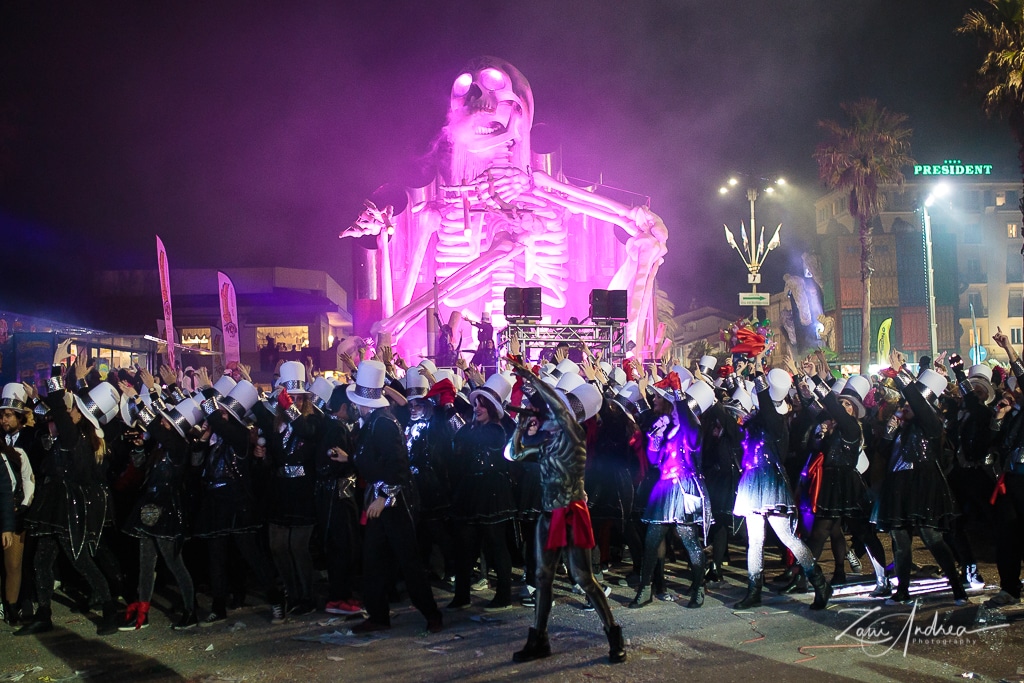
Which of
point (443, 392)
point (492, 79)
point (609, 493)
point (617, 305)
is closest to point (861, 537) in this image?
point (609, 493)

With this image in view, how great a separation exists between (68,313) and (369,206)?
12.0 m

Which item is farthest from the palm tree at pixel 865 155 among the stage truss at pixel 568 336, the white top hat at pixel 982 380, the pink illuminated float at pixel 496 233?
the white top hat at pixel 982 380

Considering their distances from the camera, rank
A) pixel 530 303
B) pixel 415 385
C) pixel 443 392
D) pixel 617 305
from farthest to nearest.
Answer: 1. pixel 530 303
2. pixel 617 305
3. pixel 415 385
4. pixel 443 392

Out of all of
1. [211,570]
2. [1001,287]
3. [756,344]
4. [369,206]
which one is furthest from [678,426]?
[1001,287]

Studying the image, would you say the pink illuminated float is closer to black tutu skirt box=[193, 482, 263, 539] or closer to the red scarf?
black tutu skirt box=[193, 482, 263, 539]

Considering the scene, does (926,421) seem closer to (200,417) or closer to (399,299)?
(200,417)

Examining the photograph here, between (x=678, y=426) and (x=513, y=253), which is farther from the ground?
(x=513, y=253)

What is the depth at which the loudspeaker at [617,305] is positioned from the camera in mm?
21609

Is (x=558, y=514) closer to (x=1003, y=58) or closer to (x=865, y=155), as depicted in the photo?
(x=1003, y=58)

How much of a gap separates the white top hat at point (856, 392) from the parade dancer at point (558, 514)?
10.5 feet

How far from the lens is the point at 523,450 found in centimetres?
631

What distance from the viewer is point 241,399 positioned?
7.84 metres

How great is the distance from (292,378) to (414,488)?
1844mm

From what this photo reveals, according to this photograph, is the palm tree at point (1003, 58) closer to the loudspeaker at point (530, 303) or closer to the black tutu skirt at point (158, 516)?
the loudspeaker at point (530, 303)
